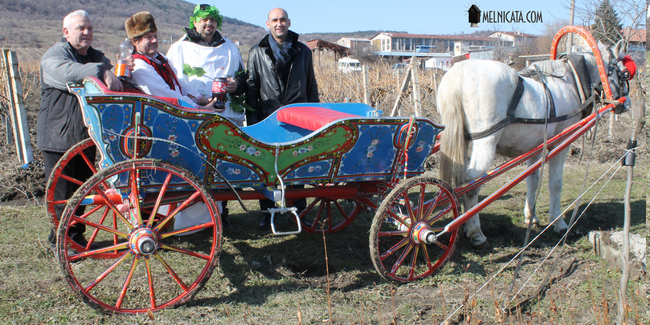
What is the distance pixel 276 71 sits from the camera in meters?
4.39

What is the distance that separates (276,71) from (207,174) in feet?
5.60

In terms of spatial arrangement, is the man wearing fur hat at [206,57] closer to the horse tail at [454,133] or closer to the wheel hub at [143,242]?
the wheel hub at [143,242]

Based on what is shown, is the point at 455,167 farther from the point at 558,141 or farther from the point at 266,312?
the point at 266,312

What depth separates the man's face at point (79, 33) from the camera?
11.3 feet

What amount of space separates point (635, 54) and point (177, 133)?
11.7 metres

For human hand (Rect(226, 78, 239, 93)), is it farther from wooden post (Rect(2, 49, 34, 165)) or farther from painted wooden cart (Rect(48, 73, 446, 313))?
wooden post (Rect(2, 49, 34, 165))

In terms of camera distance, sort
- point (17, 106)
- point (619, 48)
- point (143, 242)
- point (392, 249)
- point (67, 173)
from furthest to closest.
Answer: point (17, 106)
point (619, 48)
point (67, 173)
point (392, 249)
point (143, 242)

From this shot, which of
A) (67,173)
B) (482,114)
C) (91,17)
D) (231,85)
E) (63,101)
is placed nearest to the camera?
(63,101)

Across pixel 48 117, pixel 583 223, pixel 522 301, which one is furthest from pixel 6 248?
pixel 583 223

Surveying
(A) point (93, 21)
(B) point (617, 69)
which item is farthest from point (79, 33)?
(A) point (93, 21)

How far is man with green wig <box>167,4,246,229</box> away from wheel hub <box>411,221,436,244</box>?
1968 mm

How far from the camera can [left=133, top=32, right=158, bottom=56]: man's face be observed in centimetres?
339

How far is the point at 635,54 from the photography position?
10906 millimetres

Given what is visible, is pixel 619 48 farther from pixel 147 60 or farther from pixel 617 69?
pixel 147 60
